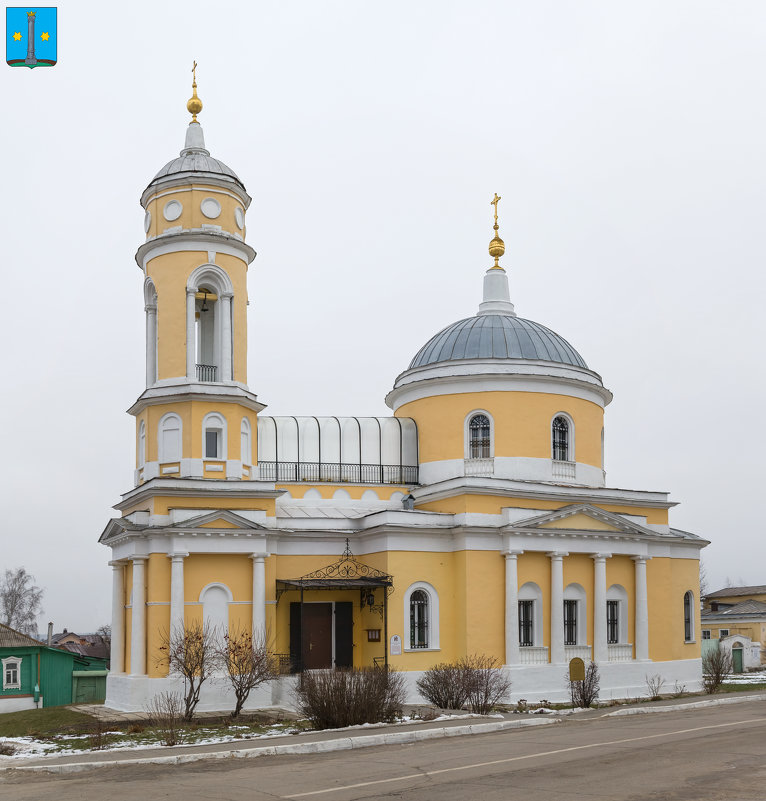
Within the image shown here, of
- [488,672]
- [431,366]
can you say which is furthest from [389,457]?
[488,672]

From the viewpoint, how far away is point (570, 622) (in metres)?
31.7

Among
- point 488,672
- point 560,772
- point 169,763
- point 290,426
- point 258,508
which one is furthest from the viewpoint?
point 290,426

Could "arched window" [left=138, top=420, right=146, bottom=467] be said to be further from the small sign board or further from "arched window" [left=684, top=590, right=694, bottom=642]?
"arched window" [left=684, top=590, right=694, bottom=642]

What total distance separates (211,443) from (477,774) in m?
17.3

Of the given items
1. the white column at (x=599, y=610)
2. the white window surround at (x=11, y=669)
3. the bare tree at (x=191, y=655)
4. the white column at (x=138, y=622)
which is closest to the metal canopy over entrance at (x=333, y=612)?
the bare tree at (x=191, y=655)

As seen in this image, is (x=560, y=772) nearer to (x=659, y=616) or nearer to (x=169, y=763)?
(x=169, y=763)

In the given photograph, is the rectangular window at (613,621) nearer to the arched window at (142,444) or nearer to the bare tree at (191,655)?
the bare tree at (191,655)

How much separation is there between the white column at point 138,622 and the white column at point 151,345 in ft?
17.3

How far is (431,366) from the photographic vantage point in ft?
112

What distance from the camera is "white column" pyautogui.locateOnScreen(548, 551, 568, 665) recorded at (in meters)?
30.4

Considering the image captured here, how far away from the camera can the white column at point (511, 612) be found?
97.6 feet

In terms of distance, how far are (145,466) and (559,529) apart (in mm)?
12097

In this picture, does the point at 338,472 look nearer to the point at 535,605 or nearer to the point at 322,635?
the point at 322,635

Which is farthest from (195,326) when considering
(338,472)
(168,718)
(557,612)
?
(557,612)
